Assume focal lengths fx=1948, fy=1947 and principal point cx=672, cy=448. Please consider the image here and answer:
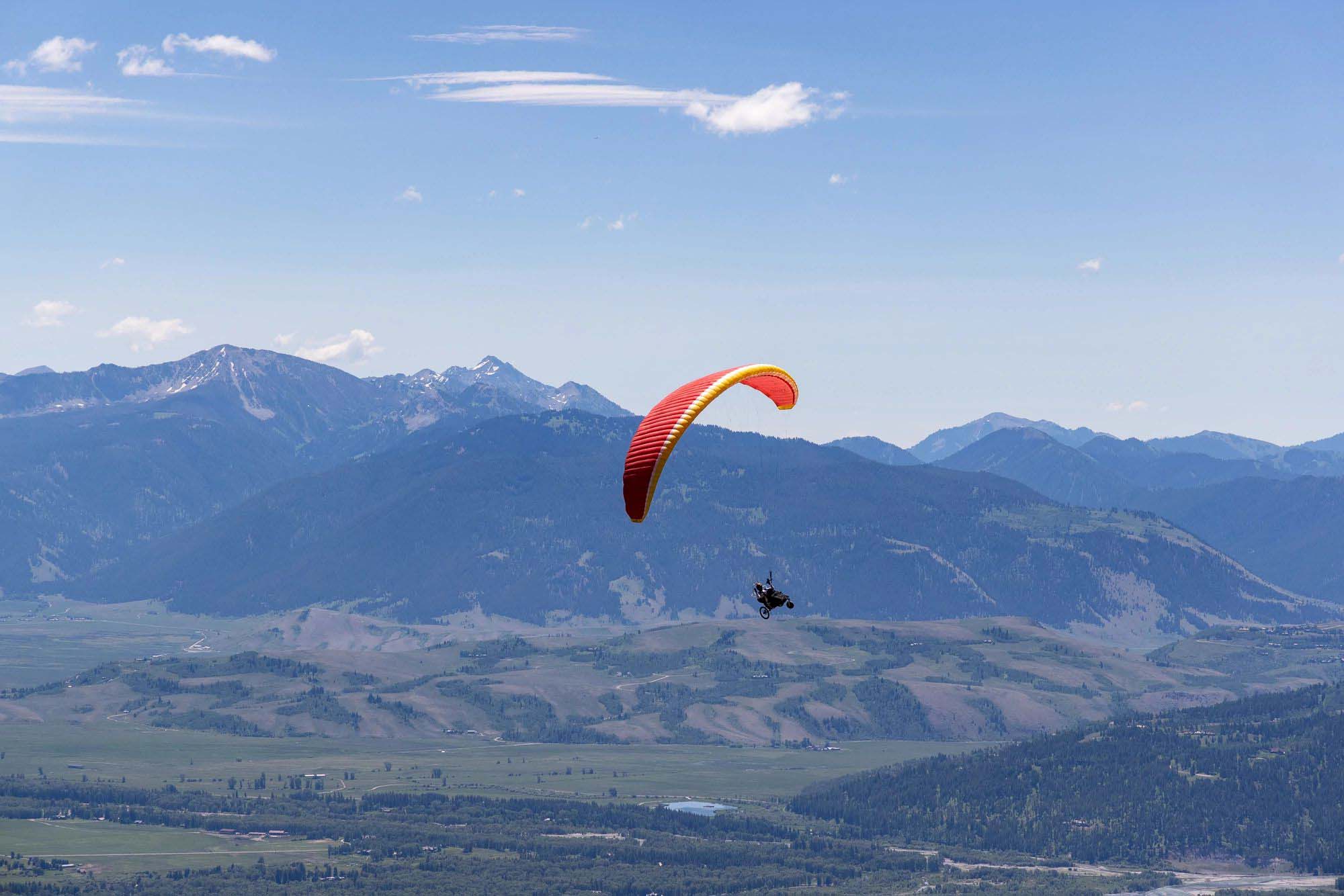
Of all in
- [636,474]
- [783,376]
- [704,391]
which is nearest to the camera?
[636,474]

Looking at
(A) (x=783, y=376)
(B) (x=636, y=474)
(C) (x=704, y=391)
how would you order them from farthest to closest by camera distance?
1. (A) (x=783, y=376)
2. (C) (x=704, y=391)
3. (B) (x=636, y=474)

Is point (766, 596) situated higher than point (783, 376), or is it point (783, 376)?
point (783, 376)

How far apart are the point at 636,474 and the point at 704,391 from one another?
13248 mm

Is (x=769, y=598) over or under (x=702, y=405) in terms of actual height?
under

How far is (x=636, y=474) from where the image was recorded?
497ft

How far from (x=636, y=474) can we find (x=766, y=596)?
61.3 ft

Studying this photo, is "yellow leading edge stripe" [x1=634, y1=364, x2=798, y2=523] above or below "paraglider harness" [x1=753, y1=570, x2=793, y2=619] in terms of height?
above

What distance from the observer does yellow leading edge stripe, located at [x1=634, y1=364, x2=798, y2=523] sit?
5969 inches

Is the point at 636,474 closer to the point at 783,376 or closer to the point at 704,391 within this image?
the point at 704,391

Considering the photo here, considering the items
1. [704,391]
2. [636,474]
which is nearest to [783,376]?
[704,391]

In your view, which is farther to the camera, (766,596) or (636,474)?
(766,596)

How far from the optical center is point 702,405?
159 metres

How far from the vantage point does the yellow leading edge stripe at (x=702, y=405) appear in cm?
15162

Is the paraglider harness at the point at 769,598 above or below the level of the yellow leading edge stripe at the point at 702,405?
below
